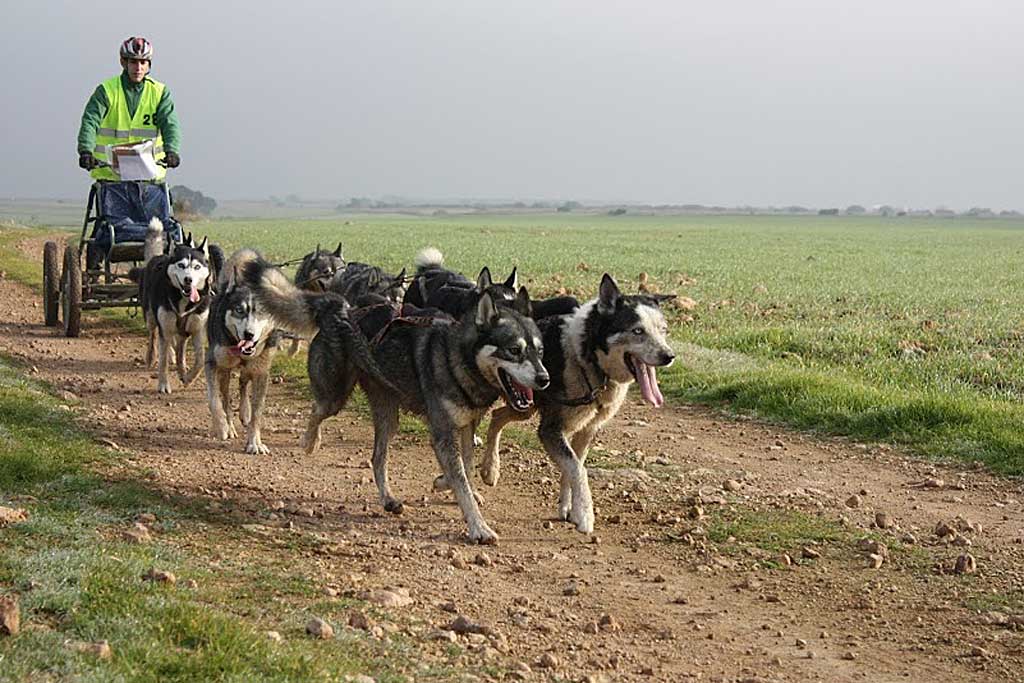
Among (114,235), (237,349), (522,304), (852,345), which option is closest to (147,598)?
(522,304)

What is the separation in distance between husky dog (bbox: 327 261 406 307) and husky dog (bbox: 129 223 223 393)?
140cm

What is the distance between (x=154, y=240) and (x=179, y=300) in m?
2.22

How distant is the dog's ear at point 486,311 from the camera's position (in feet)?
25.2

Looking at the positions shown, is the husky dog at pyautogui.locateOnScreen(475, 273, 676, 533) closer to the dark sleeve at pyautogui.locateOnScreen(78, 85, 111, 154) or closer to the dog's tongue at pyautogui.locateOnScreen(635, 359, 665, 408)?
the dog's tongue at pyautogui.locateOnScreen(635, 359, 665, 408)

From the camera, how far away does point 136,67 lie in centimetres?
1441

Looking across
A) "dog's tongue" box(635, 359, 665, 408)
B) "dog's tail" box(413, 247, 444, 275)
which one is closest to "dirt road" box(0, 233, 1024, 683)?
"dog's tongue" box(635, 359, 665, 408)

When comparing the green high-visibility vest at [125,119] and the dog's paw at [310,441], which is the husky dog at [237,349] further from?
the green high-visibility vest at [125,119]

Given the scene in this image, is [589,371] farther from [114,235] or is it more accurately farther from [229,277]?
[114,235]

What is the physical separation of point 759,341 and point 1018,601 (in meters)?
9.84

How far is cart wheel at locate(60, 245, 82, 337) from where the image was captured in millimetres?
15430

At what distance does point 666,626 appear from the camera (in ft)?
20.5

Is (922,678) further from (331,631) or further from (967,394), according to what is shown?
(967,394)

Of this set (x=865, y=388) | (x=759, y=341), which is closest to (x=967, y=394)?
(x=865, y=388)

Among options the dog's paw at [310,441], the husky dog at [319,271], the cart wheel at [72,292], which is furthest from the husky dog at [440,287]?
the cart wheel at [72,292]
